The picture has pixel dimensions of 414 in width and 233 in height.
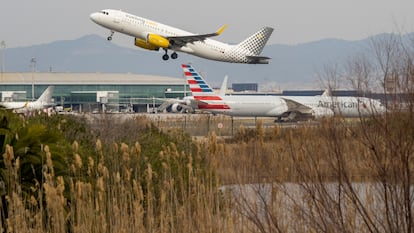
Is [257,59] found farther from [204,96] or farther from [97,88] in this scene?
[97,88]

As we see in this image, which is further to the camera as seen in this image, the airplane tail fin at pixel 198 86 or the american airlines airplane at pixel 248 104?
the airplane tail fin at pixel 198 86

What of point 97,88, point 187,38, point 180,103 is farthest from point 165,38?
point 97,88

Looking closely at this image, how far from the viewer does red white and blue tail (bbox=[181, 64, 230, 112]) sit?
2702 inches

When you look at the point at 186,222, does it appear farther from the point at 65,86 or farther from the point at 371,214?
the point at 65,86

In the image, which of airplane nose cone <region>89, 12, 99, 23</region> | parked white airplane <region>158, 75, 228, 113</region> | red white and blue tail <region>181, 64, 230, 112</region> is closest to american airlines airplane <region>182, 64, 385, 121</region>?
red white and blue tail <region>181, 64, 230, 112</region>

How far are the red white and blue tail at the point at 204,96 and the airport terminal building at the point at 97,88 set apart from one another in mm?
58581

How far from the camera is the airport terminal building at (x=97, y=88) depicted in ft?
450

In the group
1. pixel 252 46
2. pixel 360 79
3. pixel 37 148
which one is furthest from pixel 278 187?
pixel 252 46

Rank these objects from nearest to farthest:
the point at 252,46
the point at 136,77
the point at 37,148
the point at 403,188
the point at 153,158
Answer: the point at 403,188 → the point at 37,148 → the point at 153,158 → the point at 252,46 → the point at 136,77

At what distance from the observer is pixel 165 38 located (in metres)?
67.5

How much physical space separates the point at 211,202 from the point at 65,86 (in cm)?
13424

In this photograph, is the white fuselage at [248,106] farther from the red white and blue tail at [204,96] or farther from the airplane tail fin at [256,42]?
the airplane tail fin at [256,42]

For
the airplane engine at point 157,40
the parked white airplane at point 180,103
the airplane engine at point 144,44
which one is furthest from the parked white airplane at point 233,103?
the airplane engine at point 157,40

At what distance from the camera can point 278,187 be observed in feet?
37.0
